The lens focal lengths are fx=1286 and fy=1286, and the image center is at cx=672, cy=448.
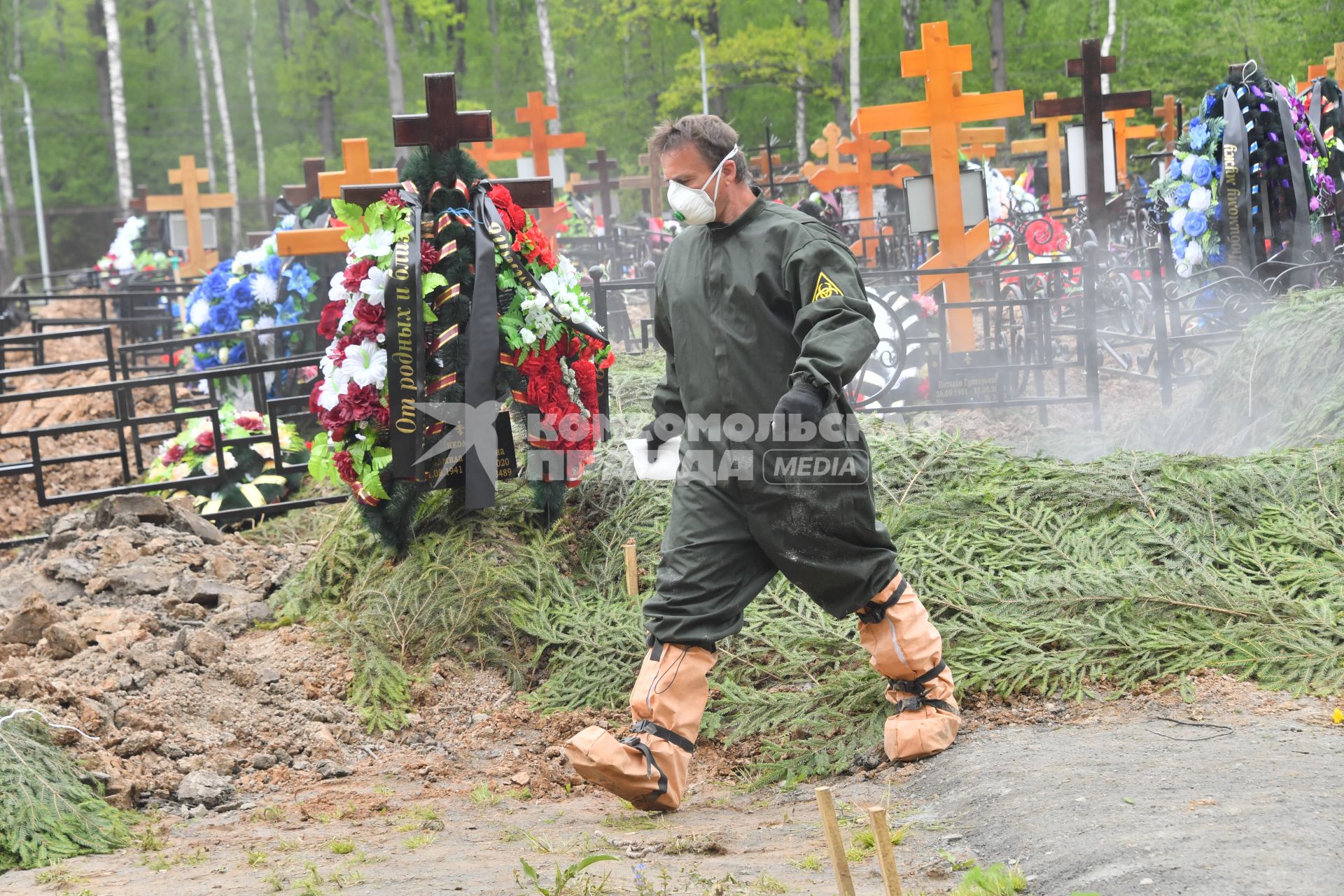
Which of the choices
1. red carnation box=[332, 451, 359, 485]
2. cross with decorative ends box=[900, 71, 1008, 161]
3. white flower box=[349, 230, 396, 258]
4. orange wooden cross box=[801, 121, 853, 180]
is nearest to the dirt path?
red carnation box=[332, 451, 359, 485]

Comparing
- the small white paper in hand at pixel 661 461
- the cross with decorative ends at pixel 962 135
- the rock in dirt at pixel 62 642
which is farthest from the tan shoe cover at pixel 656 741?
the cross with decorative ends at pixel 962 135

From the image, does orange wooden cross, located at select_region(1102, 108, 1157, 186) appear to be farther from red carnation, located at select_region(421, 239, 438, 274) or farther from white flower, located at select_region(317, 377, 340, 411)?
white flower, located at select_region(317, 377, 340, 411)

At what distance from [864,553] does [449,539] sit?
2.37m

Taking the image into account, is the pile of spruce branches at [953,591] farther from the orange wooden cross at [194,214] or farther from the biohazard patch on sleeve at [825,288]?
the orange wooden cross at [194,214]

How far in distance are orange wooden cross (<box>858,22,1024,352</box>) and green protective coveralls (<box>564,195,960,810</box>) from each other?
6.76 meters

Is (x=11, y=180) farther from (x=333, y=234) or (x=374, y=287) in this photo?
(x=374, y=287)

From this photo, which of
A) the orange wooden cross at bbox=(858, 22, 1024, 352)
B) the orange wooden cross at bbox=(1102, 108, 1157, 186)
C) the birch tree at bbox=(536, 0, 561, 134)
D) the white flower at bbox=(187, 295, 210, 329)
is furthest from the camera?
the birch tree at bbox=(536, 0, 561, 134)

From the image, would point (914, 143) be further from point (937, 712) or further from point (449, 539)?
point (937, 712)

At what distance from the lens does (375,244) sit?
5.52 meters

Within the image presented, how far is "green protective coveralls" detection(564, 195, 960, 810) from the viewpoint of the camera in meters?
3.65

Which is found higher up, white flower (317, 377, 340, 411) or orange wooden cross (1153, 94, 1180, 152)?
orange wooden cross (1153, 94, 1180, 152)

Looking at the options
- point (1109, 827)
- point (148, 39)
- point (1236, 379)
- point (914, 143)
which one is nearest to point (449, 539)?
point (1109, 827)

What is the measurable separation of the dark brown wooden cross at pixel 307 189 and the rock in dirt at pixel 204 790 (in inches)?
373

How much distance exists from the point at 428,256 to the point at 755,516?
7.78 ft
